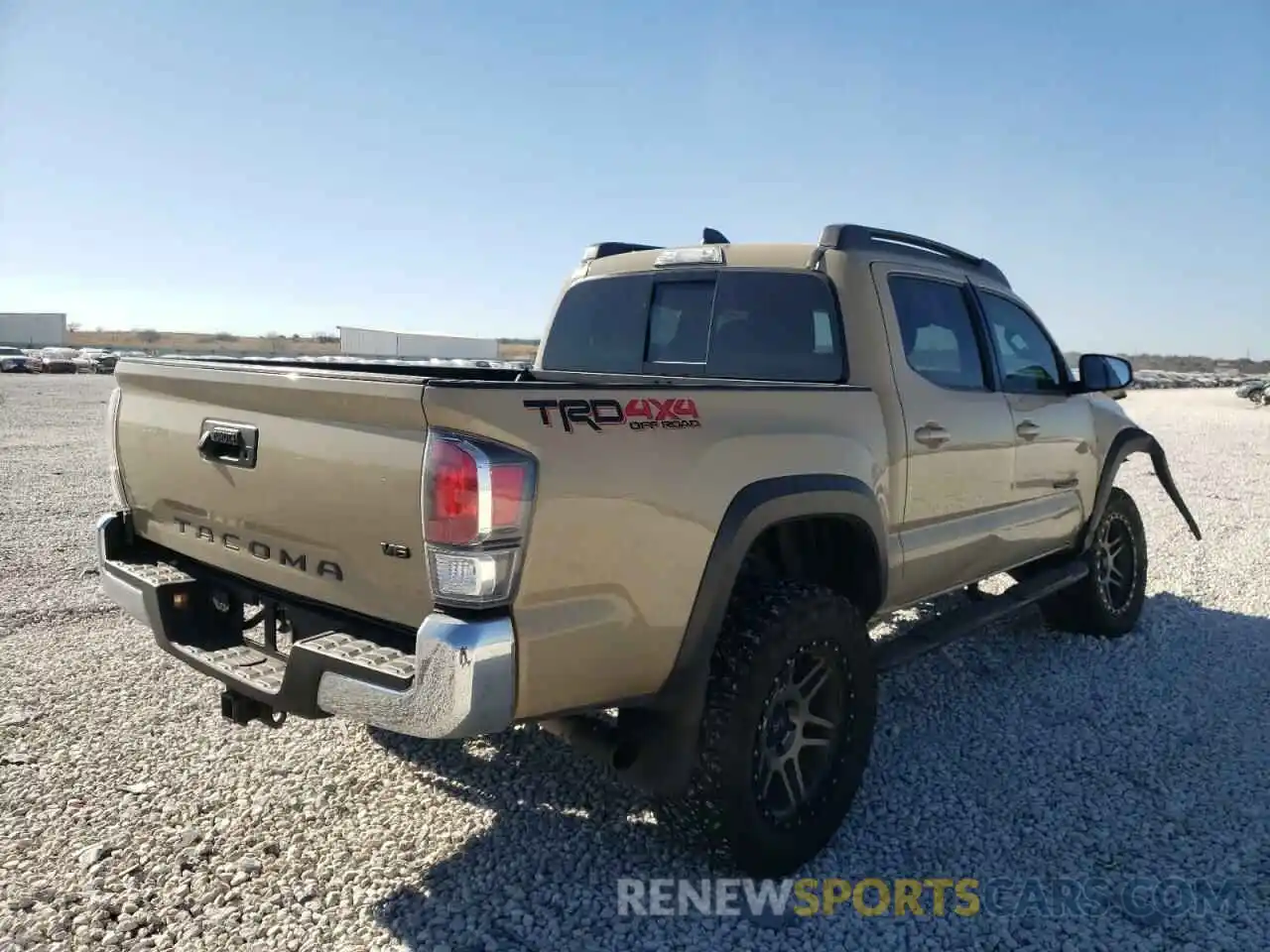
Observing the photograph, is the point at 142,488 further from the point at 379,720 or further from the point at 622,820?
the point at 622,820

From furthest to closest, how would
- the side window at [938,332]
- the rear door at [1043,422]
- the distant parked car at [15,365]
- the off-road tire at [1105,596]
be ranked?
the distant parked car at [15,365] < the off-road tire at [1105,596] < the rear door at [1043,422] < the side window at [938,332]

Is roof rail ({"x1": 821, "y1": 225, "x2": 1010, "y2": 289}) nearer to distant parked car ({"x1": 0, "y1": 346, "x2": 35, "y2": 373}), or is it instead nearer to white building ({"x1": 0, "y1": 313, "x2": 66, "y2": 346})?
distant parked car ({"x1": 0, "y1": 346, "x2": 35, "y2": 373})

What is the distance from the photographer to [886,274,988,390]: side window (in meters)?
3.72

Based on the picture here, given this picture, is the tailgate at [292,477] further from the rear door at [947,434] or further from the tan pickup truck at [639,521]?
the rear door at [947,434]

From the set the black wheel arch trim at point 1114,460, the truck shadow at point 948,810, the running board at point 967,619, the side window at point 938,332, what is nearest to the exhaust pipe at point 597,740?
the truck shadow at point 948,810

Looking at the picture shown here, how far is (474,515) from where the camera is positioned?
2096mm

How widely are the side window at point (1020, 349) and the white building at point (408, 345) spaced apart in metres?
26.1

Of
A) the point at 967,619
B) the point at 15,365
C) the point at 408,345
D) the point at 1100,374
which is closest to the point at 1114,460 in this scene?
the point at 1100,374

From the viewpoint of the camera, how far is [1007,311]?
15.1 feet

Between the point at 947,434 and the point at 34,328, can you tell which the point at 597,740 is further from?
the point at 34,328

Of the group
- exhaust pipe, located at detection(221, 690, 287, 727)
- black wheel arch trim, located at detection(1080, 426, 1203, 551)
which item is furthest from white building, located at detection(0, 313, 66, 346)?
black wheel arch trim, located at detection(1080, 426, 1203, 551)

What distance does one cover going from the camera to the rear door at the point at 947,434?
141 inches

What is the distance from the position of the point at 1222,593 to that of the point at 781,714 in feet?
16.7

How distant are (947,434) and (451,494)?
2.38m
